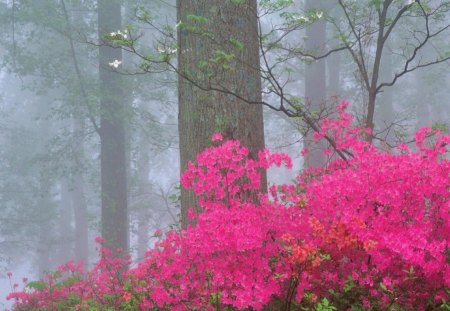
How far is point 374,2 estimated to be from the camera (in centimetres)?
510

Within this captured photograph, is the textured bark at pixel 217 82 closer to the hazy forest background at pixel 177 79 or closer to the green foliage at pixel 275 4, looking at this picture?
the hazy forest background at pixel 177 79

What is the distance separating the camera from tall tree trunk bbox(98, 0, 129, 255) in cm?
1320

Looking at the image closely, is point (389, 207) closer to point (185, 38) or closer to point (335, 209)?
point (335, 209)

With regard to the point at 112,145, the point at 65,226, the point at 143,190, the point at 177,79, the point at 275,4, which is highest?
the point at 177,79

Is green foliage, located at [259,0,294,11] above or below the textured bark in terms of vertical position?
above

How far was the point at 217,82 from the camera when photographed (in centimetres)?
456

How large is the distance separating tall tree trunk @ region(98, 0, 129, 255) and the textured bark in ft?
28.6

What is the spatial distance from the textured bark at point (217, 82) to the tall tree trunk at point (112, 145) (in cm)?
872

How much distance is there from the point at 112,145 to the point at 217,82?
31.6 ft

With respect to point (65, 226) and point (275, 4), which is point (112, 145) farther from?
point (65, 226)

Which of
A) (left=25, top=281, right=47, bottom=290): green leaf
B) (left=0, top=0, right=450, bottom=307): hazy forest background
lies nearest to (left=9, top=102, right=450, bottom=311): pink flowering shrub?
(left=0, top=0, right=450, bottom=307): hazy forest background

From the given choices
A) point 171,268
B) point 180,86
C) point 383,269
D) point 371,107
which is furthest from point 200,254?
point 371,107

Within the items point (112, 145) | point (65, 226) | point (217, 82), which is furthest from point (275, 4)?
point (65, 226)

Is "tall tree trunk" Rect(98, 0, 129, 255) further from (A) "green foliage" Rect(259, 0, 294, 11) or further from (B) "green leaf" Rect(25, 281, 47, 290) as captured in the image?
(A) "green foliage" Rect(259, 0, 294, 11)
